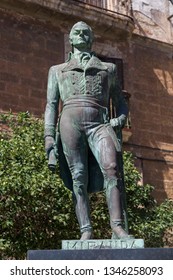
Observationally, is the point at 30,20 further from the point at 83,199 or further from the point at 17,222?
the point at 83,199

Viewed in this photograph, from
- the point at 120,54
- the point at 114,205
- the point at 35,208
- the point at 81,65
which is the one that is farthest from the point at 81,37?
the point at 120,54

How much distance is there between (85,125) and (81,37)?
765 millimetres

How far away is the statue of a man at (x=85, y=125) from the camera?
14.4 ft

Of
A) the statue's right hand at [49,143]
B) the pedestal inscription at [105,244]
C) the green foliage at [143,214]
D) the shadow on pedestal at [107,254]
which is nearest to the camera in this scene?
the shadow on pedestal at [107,254]

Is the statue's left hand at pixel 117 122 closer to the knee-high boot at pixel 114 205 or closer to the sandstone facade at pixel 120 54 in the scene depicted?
the knee-high boot at pixel 114 205

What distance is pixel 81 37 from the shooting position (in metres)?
4.73

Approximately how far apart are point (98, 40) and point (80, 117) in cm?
871

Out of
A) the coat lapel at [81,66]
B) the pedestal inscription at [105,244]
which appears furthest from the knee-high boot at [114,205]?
the coat lapel at [81,66]

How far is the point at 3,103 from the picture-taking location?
37.5 ft

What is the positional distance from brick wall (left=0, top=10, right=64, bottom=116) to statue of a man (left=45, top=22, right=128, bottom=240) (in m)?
6.79

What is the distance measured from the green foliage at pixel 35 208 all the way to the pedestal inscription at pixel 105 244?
3481mm

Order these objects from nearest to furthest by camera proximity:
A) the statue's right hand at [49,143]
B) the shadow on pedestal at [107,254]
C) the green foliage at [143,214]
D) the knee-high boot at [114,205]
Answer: the shadow on pedestal at [107,254], the knee-high boot at [114,205], the statue's right hand at [49,143], the green foliage at [143,214]

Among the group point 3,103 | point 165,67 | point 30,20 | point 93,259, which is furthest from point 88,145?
point 165,67

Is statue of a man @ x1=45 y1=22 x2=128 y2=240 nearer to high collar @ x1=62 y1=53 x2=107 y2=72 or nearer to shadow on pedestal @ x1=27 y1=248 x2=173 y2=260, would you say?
high collar @ x1=62 y1=53 x2=107 y2=72
